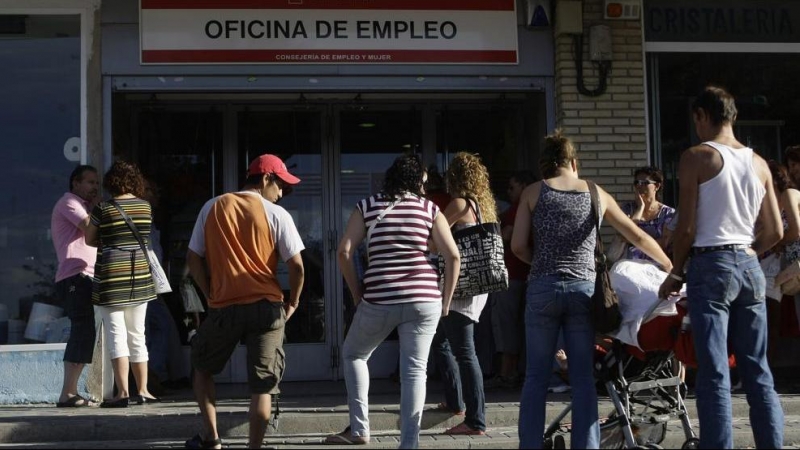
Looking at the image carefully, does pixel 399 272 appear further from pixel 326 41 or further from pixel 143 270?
pixel 326 41

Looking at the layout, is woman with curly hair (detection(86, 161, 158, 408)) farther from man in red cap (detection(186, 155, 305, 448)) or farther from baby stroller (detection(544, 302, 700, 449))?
baby stroller (detection(544, 302, 700, 449))

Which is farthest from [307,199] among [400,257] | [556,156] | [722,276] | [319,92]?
[722,276]

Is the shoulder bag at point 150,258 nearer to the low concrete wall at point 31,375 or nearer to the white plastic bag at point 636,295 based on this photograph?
the low concrete wall at point 31,375

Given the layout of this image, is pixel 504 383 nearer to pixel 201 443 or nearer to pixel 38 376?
pixel 201 443

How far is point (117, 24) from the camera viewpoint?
28.5 ft

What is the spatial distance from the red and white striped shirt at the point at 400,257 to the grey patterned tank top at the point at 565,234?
0.69 meters

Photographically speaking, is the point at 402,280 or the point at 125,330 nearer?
the point at 402,280

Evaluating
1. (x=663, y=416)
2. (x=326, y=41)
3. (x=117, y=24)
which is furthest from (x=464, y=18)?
(x=663, y=416)

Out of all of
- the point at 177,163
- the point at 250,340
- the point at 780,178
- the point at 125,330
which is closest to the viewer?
the point at 250,340

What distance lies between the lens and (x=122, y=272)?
766cm

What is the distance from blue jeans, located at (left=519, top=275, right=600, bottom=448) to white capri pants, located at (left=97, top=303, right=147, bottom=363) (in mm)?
3390

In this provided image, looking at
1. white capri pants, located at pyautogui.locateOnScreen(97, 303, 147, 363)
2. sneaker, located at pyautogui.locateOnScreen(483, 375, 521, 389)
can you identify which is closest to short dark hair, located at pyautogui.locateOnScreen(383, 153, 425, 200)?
white capri pants, located at pyautogui.locateOnScreen(97, 303, 147, 363)

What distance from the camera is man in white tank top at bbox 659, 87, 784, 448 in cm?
529

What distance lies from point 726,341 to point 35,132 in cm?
601
